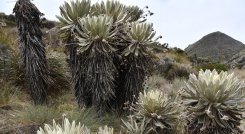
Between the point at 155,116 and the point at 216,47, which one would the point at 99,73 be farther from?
the point at 216,47

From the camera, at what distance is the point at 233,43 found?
104 ft

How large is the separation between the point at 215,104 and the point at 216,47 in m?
24.2

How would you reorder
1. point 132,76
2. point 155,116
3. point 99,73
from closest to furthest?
1. point 155,116
2. point 99,73
3. point 132,76

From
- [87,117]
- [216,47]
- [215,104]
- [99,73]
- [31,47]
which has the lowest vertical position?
[216,47]

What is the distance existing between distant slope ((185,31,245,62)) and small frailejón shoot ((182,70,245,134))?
22202 mm

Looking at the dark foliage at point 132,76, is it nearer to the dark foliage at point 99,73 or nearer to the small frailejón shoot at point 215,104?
the dark foliage at point 99,73

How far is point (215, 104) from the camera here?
23.0 feet

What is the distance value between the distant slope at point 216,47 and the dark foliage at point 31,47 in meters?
20.1

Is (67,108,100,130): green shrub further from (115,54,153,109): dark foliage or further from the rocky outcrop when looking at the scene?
the rocky outcrop

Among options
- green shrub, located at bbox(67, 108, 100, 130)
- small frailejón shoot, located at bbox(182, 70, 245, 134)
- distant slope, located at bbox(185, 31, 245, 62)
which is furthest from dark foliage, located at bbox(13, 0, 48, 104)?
distant slope, located at bbox(185, 31, 245, 62)

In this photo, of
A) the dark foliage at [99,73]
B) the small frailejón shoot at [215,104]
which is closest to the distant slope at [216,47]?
the dark foliage at [99,73]

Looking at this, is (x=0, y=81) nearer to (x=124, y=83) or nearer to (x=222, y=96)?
(x=124, y=83)

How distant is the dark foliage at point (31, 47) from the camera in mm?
9961

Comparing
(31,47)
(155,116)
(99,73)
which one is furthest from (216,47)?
(155,116)
